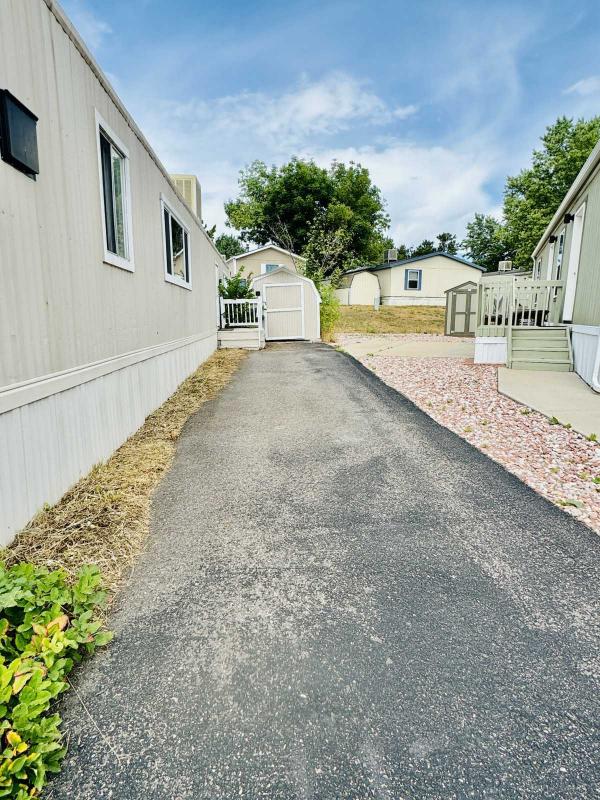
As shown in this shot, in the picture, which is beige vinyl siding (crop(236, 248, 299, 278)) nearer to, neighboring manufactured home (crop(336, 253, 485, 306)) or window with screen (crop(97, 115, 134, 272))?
neighboring manufactured home (crop(336, 253, 485, 306))

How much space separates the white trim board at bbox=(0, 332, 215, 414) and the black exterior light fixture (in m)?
1.22

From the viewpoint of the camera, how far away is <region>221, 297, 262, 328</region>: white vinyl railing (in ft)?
42.9

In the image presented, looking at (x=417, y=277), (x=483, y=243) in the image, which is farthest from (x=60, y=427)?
(x=483, y=243)

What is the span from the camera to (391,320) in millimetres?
22375

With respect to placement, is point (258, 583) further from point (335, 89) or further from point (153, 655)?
point (335, 89)

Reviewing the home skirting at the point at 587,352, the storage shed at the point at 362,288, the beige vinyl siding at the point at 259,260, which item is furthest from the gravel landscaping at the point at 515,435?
the storage shed at the point at 362,288

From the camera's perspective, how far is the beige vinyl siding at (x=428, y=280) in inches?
1152

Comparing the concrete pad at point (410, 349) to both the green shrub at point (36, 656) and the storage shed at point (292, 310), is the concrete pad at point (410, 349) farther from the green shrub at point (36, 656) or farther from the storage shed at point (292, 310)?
the green shrub at point (36, 656)

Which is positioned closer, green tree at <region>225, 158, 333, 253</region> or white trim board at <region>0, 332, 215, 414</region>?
white trim board at <region>0, 332, 215, 414</region>

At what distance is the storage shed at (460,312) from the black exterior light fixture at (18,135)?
56.0 ft

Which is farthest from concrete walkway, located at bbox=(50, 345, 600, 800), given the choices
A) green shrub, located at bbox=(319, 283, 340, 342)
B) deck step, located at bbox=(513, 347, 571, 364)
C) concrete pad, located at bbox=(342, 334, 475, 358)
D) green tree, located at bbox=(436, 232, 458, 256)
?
green tree, located at bbox=(436, 232, 458, 256)

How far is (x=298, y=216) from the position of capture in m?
34.2

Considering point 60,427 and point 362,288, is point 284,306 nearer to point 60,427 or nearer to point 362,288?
point 60,427

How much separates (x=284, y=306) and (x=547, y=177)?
24.2 m
